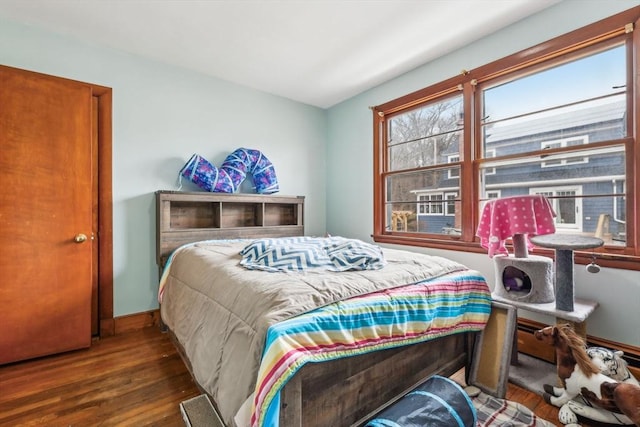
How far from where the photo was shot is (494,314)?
1741 mm

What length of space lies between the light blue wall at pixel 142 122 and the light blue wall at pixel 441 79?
1.19 metres

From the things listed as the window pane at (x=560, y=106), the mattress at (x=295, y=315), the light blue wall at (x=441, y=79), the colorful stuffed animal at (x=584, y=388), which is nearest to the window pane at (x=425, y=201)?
the light blue wall at (x=441, y=79)

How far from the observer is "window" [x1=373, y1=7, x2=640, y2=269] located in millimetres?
1845

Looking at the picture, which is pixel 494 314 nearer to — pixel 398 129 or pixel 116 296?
pixel 398 129

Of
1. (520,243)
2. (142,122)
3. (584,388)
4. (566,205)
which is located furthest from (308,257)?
(142,122)

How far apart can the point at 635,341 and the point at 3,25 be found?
4.76 meters

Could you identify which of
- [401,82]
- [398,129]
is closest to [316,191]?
[398,129]

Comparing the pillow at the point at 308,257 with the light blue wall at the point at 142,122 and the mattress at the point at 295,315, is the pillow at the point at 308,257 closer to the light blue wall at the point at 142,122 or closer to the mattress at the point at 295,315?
the mattress at the point at 295,315

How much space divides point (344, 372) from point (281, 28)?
7.82 feet

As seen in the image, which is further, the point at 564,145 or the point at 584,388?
the point at 564,145

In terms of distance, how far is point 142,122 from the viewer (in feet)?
8.68

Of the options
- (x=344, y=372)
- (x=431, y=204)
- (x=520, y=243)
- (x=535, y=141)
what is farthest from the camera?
(x=431, y=204)

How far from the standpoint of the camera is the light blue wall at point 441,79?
5.94ft

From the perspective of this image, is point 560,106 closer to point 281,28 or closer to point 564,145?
point 564,145
